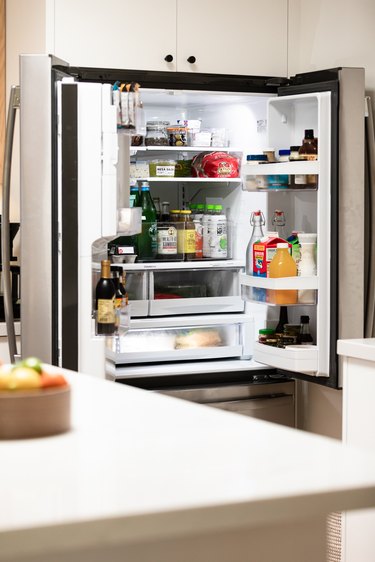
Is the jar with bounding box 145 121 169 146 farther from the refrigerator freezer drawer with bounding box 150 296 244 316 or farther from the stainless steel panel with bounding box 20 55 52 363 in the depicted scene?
the stainless steel panel with bounding box 20 55 52 363

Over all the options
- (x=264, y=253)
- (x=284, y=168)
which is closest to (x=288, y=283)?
(x=264, y=253)

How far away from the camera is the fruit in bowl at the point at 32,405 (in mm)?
1460

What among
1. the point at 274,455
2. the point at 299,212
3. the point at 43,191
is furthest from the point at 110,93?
the point at 274,455

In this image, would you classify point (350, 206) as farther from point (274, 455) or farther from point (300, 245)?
point (274, 455)

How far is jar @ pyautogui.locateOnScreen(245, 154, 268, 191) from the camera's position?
398cm

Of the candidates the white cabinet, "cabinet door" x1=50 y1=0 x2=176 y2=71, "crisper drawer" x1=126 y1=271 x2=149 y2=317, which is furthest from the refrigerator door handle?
the white cabinet

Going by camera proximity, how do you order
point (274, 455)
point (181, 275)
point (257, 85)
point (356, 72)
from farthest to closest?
1. point (181, 275)
2. point (257, 85)
3. point (356, 72)
4. point (274, 455)

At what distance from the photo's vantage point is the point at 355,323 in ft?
12.4

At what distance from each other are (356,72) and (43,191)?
132 centimetres

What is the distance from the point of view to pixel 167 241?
427cm

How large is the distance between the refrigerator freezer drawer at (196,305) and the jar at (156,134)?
2.29ft

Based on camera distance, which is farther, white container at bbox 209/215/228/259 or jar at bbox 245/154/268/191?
white container at bbox 209/215/228/259

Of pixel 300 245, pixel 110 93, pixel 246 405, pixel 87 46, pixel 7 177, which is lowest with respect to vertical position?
pixel 246 405

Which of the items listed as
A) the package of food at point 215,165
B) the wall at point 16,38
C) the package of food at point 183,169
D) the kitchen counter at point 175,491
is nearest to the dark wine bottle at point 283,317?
the package of food at point 215,165
